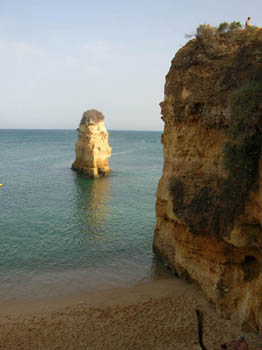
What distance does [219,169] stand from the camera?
9969mm

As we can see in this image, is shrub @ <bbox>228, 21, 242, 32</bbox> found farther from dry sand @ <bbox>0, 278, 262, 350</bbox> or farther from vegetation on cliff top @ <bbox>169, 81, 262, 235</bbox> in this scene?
dry sand @ <bbox>0, 278, 262, 350</bbox>

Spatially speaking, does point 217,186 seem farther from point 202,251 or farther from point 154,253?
point 154,253

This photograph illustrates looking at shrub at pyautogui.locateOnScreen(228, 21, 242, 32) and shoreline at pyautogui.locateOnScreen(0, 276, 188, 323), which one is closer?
shrub at pyautogui.locateOnScreen(228, 21, 242, 32)

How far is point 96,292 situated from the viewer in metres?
12.3

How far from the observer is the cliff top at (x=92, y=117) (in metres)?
38.0

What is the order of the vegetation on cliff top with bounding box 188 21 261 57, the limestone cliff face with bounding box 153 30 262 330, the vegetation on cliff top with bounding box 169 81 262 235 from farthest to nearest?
the vegetation on cliff top with bounding box 188 21 261 57
the limestone cliff face with bounding box 153 30 262 330
the vegetation on cliff top with bounding box 169 81 262 235

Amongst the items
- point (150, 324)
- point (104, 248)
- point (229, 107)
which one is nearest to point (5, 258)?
point (104, 248)

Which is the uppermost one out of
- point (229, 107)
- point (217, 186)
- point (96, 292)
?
point (229, 107)

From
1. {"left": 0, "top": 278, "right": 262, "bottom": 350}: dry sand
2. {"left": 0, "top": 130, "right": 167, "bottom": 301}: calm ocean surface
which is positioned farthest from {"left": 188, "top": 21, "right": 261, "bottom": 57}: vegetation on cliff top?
{"left": 0, "top": 130, "right": 167, "bottom": 301}: calm ocean surface

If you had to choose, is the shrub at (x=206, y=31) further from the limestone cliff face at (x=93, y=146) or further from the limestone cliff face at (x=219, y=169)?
the limestone cliff face at (x=93, y=146)

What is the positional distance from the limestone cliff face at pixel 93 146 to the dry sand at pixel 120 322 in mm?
26417

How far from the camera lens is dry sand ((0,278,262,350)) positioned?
29.1 feet

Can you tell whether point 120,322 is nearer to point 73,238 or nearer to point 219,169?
point 219,169

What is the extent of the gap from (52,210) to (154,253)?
11013 millimetres
